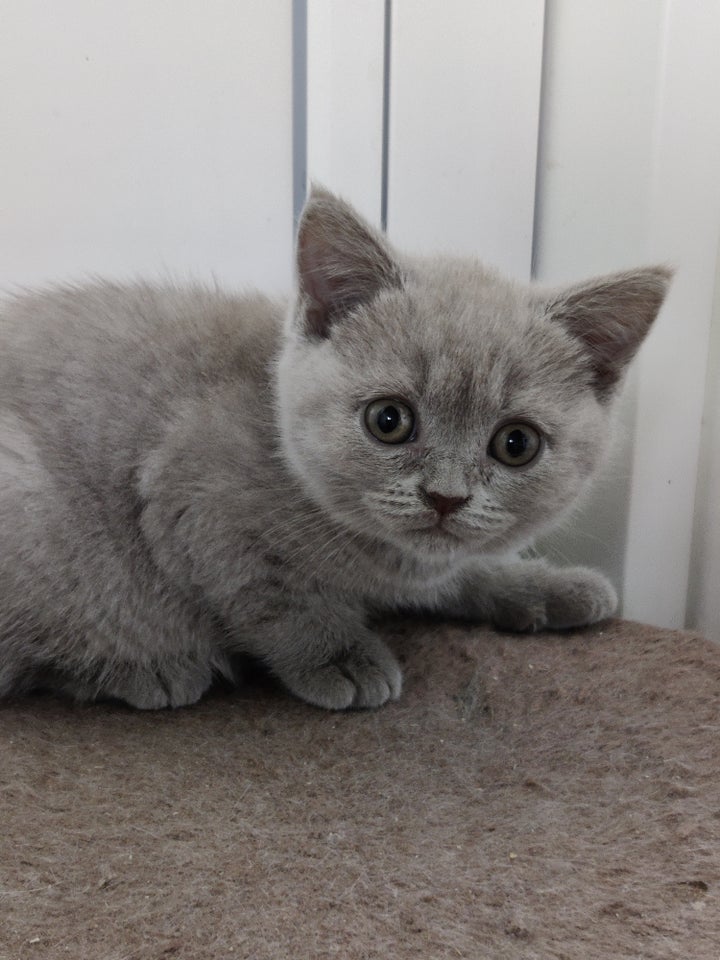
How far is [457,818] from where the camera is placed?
842 millimetres

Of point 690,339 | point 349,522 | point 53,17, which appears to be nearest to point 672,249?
point 690,339

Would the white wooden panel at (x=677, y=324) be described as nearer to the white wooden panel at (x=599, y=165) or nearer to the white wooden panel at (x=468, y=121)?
the white wooden panel at (x=599, y=165)

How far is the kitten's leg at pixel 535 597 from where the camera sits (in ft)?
4.07

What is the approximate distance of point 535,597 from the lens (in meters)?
1.25

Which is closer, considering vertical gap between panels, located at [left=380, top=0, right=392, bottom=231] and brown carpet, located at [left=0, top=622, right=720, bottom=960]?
brown carpet, located at [left=0, top=622, right=720, bottom=960]

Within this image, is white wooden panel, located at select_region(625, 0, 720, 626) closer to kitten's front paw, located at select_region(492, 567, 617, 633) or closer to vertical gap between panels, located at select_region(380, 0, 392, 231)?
kitten's front paw, located at select_region(492, 567, 617, 633)

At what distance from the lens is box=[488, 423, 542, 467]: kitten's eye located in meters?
0.94

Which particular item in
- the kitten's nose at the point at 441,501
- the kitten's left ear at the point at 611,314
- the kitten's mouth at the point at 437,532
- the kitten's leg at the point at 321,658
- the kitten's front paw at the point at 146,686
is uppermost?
the kitten's left ear at the point at 611,314

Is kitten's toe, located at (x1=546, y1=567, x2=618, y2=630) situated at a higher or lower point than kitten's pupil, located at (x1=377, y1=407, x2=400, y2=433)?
lower

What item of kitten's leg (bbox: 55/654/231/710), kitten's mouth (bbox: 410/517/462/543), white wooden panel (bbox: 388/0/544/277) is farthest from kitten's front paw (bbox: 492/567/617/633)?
white wooden panel (bbox: 388/0/544/277)

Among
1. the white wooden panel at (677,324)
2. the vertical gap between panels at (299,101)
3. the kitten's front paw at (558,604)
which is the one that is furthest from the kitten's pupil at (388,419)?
the vertical gap between panels at (299,101)

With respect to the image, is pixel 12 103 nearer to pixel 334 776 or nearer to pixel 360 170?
pixel 360 170

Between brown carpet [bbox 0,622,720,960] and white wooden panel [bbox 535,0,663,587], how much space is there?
279 millimetres

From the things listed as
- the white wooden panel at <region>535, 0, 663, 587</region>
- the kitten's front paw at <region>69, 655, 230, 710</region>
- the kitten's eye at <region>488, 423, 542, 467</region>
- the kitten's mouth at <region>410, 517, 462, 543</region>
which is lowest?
the kitten's front paw at <region>69, 655, 230, 710</region>
